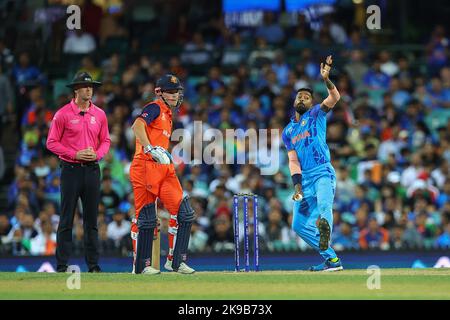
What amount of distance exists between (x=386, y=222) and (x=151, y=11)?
8779mm

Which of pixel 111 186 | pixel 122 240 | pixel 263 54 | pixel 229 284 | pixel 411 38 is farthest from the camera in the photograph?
pixel 411 38

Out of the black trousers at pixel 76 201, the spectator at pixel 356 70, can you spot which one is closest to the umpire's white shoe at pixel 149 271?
the black trousers at pixel 76 201

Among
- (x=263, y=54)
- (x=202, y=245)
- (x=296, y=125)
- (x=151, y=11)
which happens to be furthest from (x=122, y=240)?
(x=151, y=11)

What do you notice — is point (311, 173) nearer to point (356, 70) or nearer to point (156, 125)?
point (156, 125)

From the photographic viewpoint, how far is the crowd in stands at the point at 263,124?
19.2m

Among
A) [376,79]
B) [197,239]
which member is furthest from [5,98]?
[376,79]

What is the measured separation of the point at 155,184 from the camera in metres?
13.6

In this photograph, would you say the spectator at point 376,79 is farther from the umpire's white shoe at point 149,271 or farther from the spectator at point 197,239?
the umpire's white shoe at point 149,271

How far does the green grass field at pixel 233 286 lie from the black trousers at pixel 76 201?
1.36 feet

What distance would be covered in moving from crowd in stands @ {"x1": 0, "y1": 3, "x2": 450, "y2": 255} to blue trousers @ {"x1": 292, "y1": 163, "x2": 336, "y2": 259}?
4.06 metres

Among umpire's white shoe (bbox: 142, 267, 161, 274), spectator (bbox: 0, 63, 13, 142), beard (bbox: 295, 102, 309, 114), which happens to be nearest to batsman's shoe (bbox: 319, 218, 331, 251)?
beard (bbox: 295, 102, 309, 114)

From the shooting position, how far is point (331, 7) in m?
25.2

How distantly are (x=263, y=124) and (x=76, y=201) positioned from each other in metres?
7.98

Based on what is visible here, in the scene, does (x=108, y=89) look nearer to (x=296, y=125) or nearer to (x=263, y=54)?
(x=263, y=54)
